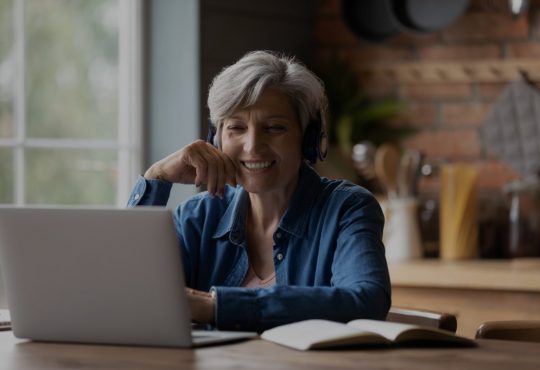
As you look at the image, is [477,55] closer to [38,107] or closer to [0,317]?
[38,107]

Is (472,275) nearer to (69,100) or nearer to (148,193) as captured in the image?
(148,193)

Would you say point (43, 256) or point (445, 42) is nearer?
→ point (43, 256)

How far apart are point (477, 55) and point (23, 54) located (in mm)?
1621

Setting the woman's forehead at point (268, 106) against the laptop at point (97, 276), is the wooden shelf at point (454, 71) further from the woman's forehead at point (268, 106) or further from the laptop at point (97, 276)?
the laptop at point (97, 276)

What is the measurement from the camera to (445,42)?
3.96 metres

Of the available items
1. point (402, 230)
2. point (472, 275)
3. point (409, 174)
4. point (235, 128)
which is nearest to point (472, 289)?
point (472, 275)

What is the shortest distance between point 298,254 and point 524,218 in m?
1.58

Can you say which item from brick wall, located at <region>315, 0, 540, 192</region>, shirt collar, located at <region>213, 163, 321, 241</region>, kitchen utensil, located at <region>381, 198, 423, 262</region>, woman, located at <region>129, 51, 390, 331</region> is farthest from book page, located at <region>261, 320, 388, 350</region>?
brick wall, located at <region>315, 0, 540, 192</region>

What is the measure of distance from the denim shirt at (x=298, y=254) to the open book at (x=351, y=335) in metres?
0.09

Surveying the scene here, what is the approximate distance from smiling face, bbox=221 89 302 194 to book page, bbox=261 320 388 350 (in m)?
0.62

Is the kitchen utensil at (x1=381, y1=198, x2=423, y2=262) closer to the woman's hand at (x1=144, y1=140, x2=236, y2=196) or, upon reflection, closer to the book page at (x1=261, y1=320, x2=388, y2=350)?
the woman's hand at (x1=144, y1=140, x2=236, y2=196)

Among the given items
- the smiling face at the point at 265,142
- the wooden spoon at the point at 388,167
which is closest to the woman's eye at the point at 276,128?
the smiling face at the point at 265,142

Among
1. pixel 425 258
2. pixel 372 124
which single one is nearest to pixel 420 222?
pixel 425 258

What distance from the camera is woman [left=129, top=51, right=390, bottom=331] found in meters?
2.34
